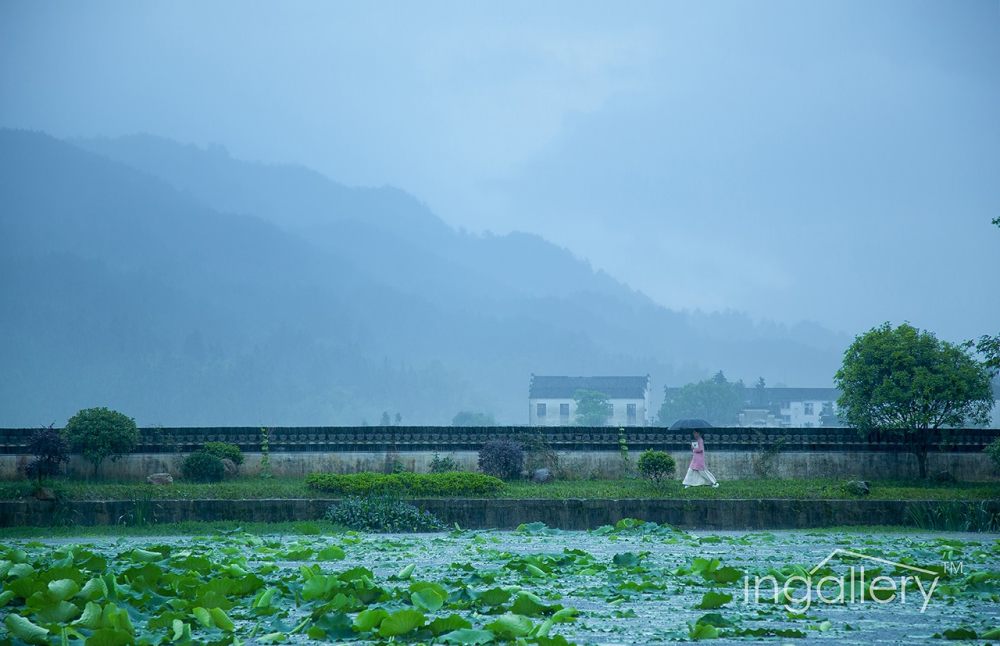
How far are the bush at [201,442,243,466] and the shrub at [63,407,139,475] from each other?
5.45ft

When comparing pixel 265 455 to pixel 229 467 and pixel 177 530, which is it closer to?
pixel 229 467

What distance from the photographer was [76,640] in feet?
22.9

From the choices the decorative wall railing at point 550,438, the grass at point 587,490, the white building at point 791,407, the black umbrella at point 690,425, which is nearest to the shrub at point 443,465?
the decorative wall railing at point 550,438

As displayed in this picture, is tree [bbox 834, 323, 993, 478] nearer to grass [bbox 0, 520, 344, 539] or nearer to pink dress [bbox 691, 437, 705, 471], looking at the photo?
pink dress [bbox 691, 437, 705, 471]

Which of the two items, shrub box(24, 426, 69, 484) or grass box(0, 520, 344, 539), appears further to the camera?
shrub box(24, 426, 69, 484)

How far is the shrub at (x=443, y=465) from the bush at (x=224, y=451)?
4592mm

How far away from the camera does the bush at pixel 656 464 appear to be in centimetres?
2245

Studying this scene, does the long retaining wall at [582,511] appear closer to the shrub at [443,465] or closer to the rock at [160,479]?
the rock at [160,479]

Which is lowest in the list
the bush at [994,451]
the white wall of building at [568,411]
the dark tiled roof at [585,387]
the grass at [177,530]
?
the grass at [177,530]

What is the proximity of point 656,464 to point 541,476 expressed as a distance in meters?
2.82

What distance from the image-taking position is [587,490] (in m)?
21.0

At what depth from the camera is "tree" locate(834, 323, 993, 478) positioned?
2353cm

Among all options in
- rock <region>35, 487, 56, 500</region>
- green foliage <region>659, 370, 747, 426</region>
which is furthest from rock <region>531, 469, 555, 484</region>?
green foliage <region>659, 370, 747, 426</region>

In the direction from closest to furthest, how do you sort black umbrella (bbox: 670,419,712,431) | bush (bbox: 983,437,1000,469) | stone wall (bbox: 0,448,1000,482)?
A: bush (bbox: 983,437,1000,469) → stone wall (bbox: 0,448,1000,482) → black umbrella (bbox: 670,419,712,431)
